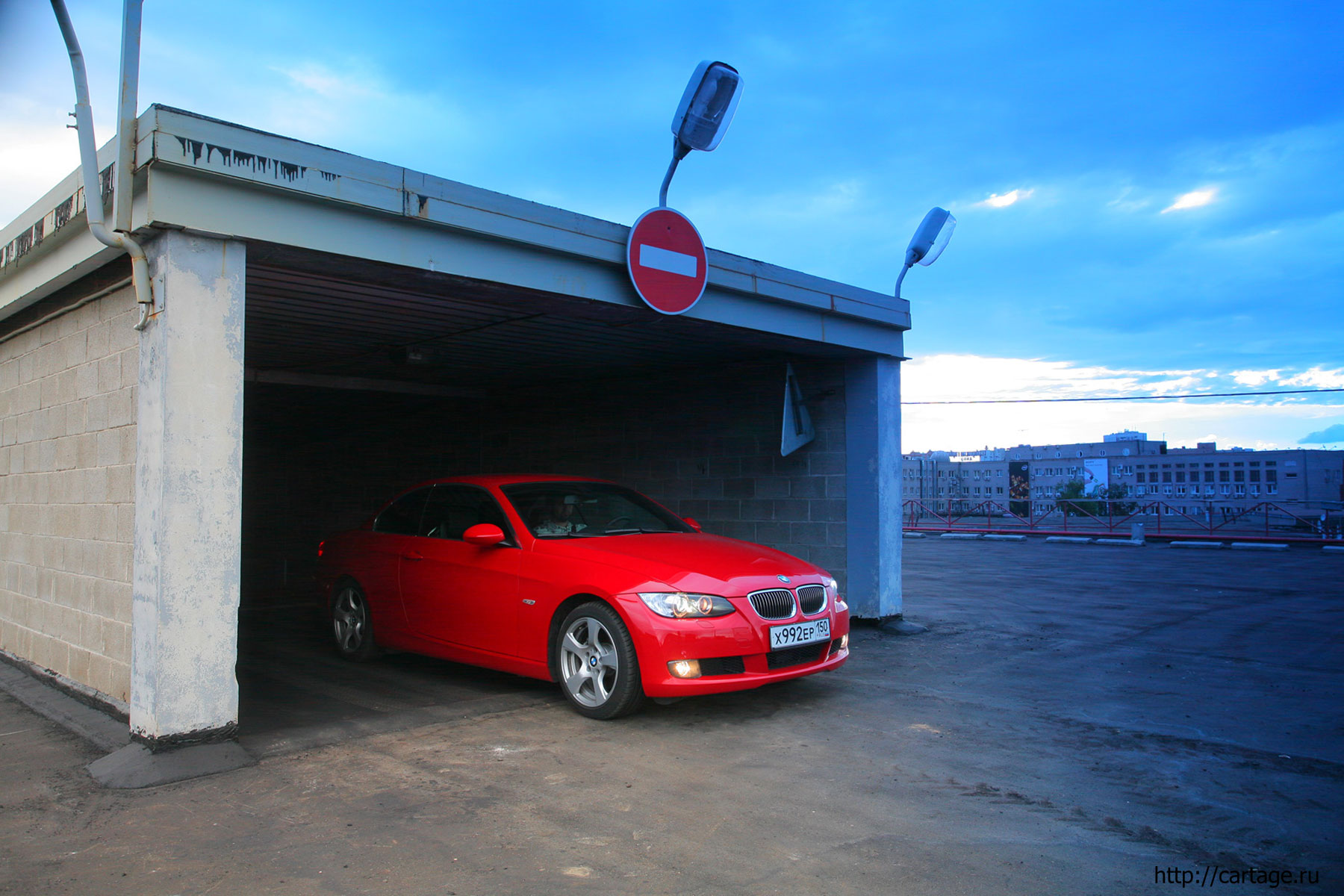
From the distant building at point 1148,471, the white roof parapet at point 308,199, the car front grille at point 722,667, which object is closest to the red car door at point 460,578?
the car front grille at point 722,667

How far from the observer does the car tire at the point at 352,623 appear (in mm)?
7027

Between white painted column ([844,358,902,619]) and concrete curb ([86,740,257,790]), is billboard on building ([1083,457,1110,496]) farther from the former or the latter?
concrete curb ([86,740,257,790])

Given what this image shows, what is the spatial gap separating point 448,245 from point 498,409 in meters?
7.32

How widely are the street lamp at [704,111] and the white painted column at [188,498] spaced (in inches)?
135

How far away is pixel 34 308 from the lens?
6418 millimetres

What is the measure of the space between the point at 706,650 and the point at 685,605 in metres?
0.27

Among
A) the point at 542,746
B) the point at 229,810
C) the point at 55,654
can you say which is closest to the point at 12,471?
the point at 55,654

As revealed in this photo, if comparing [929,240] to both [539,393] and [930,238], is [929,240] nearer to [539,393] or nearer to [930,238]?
[930,238]

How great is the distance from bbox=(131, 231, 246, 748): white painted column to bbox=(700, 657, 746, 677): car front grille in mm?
2450

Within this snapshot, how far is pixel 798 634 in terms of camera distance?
5.35 meters

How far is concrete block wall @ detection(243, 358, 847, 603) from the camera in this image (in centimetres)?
926

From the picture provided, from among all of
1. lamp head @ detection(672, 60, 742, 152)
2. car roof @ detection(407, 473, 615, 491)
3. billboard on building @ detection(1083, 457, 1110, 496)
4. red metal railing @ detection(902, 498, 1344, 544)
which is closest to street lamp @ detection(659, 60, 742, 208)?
lamp head @ detection(672, 60, 742, 152)

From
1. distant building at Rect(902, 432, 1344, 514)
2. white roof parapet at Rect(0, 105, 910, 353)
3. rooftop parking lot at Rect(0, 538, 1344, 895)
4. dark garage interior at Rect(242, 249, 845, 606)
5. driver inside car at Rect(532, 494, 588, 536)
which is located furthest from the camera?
distant building at Rect(902, 432, 1344, 514)

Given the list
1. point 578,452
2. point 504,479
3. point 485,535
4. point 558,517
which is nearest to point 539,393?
point 578,452
